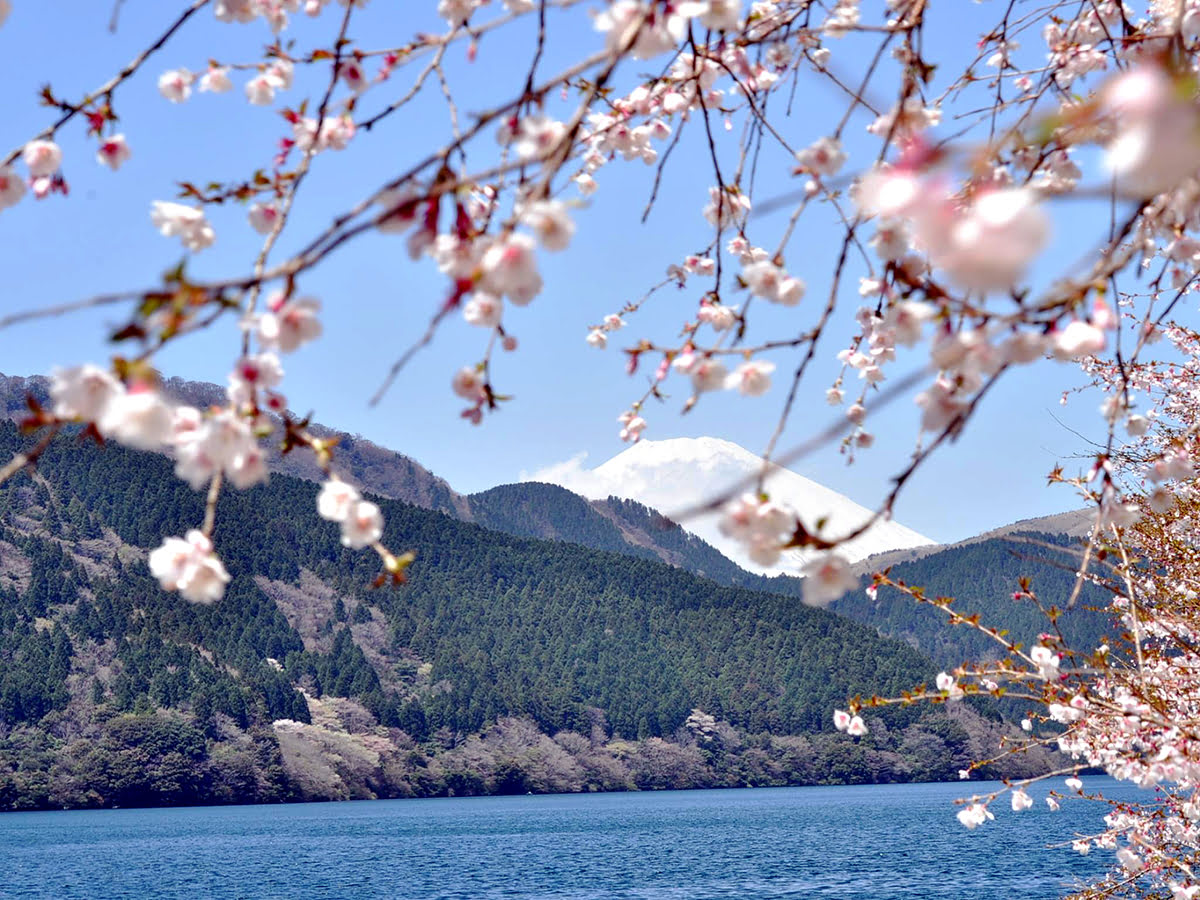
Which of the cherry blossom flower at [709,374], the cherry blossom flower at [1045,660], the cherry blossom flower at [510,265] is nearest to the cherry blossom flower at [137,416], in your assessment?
the cherry blossom flower at [510,265]

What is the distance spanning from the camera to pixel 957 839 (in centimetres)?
4594

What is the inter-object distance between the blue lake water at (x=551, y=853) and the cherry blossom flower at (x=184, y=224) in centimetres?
1828

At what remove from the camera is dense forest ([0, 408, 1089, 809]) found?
79.2 meters

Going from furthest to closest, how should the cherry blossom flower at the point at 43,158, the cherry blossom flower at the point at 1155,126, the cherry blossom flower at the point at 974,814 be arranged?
the cherry blossom flower at the point at 974,814 → the cherry blossom flower at the point at 43,158 → the cherry blossom flower at the point at 1155,126

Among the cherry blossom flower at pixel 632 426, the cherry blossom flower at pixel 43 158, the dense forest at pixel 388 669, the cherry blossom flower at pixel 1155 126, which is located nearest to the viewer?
the cherry blossom flower at pixel 1155 126

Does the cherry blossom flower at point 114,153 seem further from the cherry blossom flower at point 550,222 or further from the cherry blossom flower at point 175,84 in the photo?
the cherry blossom flower at point 550,222

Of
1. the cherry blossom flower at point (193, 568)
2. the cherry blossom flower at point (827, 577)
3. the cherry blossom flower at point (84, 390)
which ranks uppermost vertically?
the cherry blossom flower at point (84, 390)

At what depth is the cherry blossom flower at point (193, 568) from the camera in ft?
5.27

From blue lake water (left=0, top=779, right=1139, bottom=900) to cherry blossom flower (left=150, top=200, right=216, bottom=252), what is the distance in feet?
60.0

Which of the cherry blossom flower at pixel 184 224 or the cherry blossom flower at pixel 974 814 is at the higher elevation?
the cherry blossom flower at pixel 184 224

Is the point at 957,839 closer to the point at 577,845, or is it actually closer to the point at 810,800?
the point at 577,845

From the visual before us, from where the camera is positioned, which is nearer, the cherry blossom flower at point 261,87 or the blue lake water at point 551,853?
the cherry blossom flower at point 261,87

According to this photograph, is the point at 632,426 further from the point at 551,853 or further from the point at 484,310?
the point at 551,853

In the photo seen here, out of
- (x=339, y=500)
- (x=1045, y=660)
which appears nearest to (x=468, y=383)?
(x=339, y=500)
